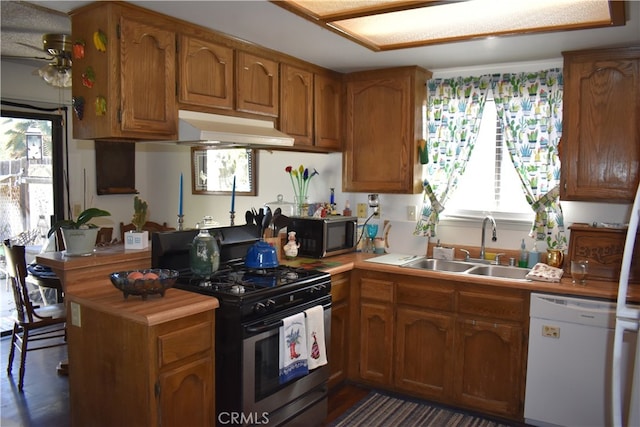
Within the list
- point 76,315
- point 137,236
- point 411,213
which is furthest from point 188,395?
point 411,213

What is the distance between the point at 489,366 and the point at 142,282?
6.82 feet

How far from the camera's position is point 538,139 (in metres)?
3.31

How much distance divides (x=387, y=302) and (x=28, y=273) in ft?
8.94

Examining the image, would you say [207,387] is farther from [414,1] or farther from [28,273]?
[28,273]

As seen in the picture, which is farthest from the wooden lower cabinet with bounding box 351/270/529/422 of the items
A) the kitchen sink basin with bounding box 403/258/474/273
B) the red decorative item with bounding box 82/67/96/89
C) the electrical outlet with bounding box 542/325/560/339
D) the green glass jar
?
the red decorative item with bounding box 82/67/96/89

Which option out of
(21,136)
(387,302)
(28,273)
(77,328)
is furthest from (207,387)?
(21,136)

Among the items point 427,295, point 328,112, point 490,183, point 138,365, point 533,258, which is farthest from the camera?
point 328,112

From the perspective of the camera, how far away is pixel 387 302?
3316 mm

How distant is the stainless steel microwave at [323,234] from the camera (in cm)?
352

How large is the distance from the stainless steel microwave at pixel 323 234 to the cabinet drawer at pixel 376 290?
14.8 inches

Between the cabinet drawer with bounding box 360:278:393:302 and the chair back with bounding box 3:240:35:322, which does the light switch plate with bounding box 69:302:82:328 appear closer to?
the chair back with bounding box 3:240:35:322

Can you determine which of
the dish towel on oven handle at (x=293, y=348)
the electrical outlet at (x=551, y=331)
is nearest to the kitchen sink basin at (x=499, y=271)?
the electrical outlet at (x=551, y=331)

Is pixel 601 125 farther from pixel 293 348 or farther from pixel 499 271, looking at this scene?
pixel 293 348

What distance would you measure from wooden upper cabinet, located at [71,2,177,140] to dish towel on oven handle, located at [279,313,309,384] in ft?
3.85
